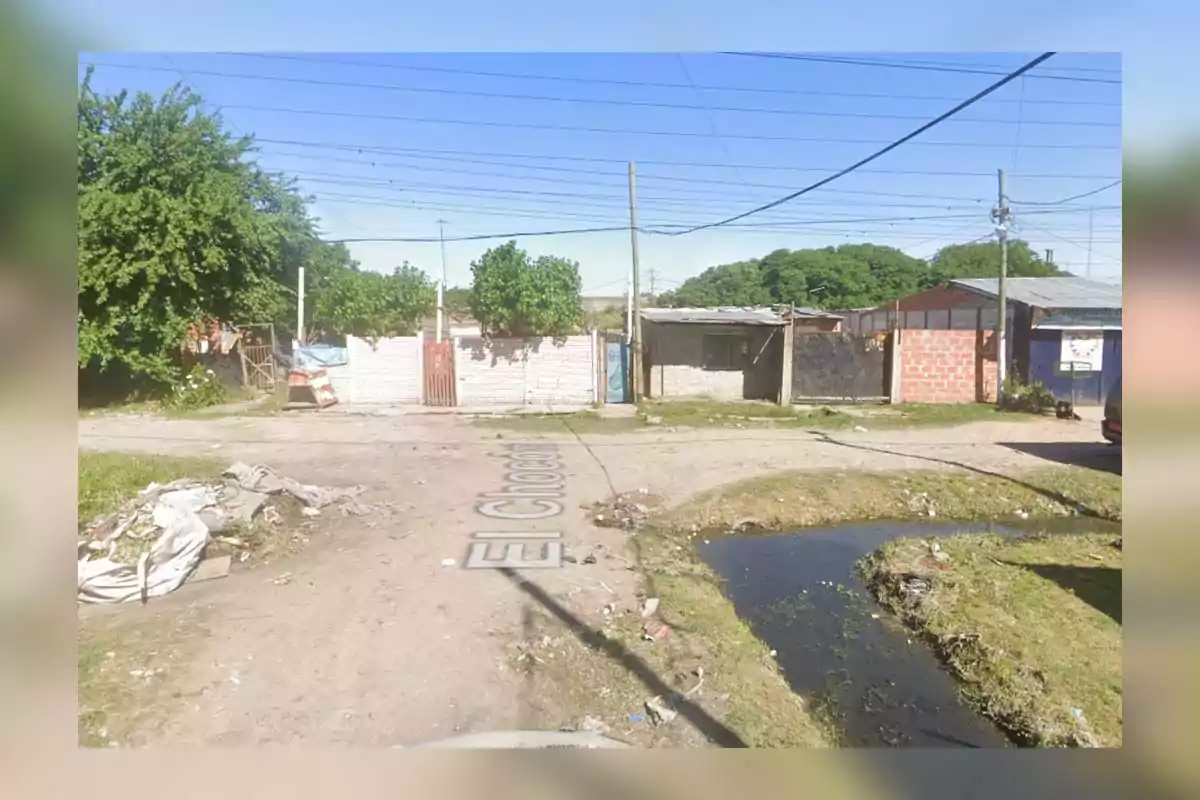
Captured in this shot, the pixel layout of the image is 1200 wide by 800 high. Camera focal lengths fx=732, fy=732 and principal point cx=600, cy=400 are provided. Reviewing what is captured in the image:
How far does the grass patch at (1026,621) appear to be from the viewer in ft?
8.70

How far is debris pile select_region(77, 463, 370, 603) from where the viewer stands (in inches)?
123

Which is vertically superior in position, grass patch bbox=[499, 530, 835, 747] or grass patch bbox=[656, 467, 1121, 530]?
grass patch bbox=[656, 467, 1121, 530]

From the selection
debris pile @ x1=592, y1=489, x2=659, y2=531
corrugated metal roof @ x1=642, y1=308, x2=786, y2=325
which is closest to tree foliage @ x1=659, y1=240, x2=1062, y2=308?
corrugated metal roof @ x1=642, y1=308, x2=786, y2=325

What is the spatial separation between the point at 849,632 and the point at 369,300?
287cm

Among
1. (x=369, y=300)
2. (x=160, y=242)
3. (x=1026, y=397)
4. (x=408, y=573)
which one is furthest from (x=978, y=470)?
(x=160, y=242)

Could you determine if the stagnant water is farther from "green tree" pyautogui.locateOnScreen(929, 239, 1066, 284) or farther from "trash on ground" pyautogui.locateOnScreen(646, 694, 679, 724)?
"green tree" pyautogui.locateOnScreen(929, 239, 1066, 284)

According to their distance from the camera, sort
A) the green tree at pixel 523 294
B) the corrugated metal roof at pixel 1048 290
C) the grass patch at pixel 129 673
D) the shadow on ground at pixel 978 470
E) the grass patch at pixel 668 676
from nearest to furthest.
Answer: the grass patch at pixel 129 673 < the grass patch at pixel 668 676 < the corrugated metal roof at pixel 1048 290 < the green tree at pixel 523 294 < the shadow on ground at pixel 978 470

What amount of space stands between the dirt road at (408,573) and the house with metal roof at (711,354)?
0.29 meters

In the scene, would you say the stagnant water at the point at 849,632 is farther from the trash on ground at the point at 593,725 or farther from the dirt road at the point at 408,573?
the trash on ground at the point at 593,725

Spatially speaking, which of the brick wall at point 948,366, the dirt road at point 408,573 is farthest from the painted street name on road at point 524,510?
the brick wall at point 948,366

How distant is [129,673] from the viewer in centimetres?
262

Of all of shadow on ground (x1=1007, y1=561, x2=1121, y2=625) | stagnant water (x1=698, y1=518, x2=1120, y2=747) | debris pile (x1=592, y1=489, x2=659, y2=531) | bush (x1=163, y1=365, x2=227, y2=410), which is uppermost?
bush (x1=163, y1=365, x2=227, y2=410)

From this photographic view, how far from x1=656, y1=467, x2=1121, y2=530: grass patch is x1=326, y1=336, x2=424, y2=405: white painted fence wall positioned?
1.86 m

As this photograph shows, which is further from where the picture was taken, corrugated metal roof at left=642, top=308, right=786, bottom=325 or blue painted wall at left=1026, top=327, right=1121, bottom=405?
corrugated metal roof at left=642, top=308, right=786, bottom=325
